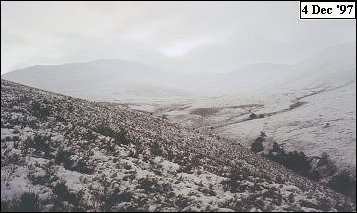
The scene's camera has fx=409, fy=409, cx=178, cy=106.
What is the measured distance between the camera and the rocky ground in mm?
16859

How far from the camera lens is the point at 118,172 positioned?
63.9ft

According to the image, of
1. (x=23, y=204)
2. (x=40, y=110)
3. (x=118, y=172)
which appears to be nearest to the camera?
(x=23, y=204)

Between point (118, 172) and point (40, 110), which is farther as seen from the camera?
point (40, 110)

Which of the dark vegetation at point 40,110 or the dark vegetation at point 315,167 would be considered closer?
the dark vegetation at point 315,167

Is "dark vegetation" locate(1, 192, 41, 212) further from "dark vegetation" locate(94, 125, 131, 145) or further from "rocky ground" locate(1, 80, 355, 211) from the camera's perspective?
"dark vegetation" locate(94, 125, 131, 145)

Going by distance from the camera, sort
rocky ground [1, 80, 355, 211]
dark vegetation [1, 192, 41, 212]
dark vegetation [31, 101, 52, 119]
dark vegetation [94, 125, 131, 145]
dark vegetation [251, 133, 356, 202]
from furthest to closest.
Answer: dark vegetation [31, 101, 52, 119]
dark vegetation [251, 133, 356, 202]
dark vegetation [94, 125, 131, 145]
rocky ground [1, 80, 355, 211]
dark vegetation [1, 192, 41, 212]

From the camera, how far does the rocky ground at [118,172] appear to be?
16859 mm

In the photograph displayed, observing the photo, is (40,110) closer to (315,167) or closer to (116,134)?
(116,134)

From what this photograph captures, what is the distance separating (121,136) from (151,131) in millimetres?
5267

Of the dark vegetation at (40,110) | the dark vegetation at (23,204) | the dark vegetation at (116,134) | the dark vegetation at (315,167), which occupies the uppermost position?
the dark vegetation at (40,110)

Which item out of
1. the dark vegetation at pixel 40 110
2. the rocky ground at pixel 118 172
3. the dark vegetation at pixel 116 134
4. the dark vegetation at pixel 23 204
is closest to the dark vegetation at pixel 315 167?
the rocky ground at pixel 118 172

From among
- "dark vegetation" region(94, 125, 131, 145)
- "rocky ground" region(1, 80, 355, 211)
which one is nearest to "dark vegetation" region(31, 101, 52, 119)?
"rocky ground" region(1, 80, 355, 211)

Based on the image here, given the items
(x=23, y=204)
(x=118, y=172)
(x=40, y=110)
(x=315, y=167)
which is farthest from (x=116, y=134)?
(x=315, y=167)

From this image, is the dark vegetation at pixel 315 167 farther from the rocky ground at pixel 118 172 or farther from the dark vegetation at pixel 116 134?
the dark vegetation at pixel 116 134
